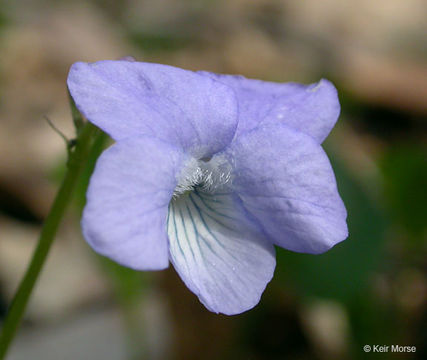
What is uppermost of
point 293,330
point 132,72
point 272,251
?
point 132,72

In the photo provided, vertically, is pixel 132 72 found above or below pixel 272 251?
above

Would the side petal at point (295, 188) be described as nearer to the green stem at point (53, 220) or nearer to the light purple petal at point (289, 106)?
the light purple petal at point (289, 106)

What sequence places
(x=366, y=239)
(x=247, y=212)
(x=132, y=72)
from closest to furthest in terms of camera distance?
(x=132, y=72) < (x=247, y=212) < (x=366, y=239)

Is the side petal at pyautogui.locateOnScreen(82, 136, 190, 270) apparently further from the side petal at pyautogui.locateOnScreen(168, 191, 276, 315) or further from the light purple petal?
the light purple petal

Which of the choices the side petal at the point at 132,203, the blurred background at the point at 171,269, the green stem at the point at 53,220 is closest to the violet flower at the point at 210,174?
the side petal at the point at 132,203

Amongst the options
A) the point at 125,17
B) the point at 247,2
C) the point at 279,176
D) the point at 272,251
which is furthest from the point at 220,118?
the point at 247,2

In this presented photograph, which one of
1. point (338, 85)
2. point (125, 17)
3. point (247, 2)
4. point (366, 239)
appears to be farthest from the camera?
point (247, 2)

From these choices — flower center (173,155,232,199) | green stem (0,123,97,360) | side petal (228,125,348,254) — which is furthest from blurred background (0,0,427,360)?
side petal (228,125,348,254)

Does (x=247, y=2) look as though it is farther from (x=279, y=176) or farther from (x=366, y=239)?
(x=279, y=176)
